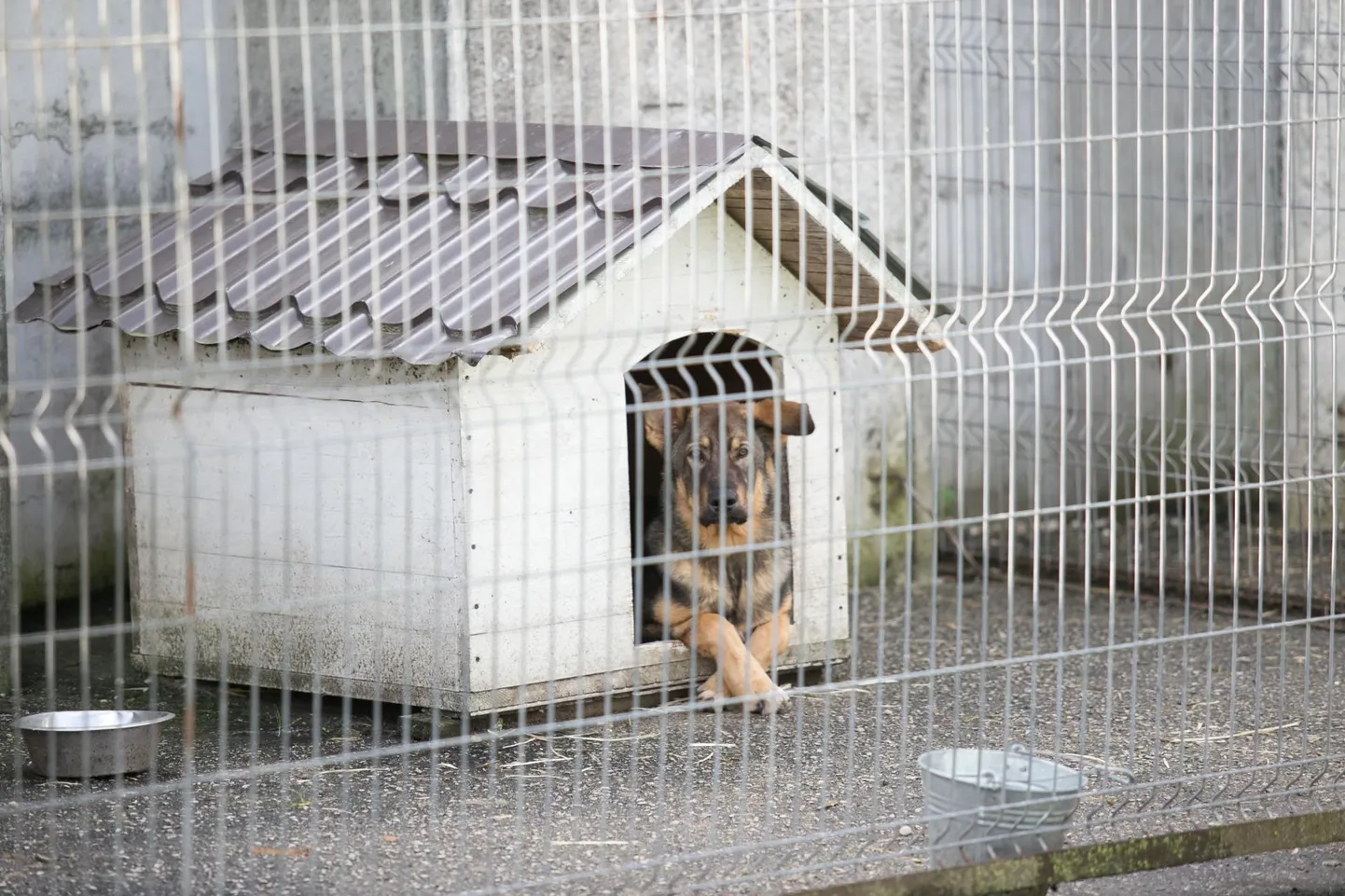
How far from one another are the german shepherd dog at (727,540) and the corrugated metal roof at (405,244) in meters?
0.57

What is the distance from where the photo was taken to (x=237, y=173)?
6289mm

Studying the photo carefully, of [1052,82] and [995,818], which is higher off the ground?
[1052,82]

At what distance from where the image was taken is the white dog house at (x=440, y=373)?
5406 millimetres

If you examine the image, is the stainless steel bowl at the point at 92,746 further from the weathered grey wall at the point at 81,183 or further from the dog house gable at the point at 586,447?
the weathered grey wall at the point at 81,183

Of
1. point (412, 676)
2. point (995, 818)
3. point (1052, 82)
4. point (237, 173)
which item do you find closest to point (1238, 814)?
point (995, 818)

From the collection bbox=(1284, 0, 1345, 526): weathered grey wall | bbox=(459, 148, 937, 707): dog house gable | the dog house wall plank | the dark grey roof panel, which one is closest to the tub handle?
bbox=(459, 148, 937, 707): dog house gable

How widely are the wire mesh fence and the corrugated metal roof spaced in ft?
0.07

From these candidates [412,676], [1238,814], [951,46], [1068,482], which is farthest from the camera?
[1068,482]

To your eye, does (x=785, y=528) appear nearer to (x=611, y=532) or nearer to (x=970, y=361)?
(x=611, y=532)

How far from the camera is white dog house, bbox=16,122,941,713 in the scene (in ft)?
A: 17.7

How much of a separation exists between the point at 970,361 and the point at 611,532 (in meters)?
3.04

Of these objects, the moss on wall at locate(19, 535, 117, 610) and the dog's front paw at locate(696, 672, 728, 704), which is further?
the moss on wall at locate(19, 535, 117, 610)

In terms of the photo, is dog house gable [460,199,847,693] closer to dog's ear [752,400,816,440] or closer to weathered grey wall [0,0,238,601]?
dog's ear [752,400,816,440]

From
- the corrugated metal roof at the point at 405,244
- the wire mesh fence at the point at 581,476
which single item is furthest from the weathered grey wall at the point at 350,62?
the corrugated metal roof at the point at 405,244
